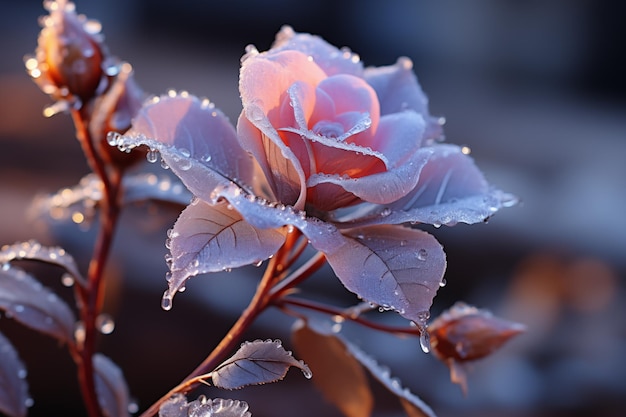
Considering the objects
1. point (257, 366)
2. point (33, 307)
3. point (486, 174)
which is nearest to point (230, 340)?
point (257, 366)

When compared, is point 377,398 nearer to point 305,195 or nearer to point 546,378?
point 305,195

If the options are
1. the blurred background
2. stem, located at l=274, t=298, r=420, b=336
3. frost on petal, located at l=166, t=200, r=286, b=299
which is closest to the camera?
frost on petal, located at l=166, t=200, r=286, b=299

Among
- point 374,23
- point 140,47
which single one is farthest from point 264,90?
point 374,23

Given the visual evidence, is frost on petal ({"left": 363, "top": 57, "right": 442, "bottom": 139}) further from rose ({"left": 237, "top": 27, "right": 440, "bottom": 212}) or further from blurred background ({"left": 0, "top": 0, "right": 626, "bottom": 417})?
blurred background ({"left": 0, "top": 0, "right": 626, "bottom": 417})

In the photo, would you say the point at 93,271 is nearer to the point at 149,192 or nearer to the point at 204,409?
the point at 149,192

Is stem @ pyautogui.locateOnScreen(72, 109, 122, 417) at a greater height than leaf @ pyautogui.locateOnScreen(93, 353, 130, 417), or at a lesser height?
greater

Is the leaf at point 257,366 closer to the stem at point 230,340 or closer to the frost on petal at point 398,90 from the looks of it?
the stem at point 230,340

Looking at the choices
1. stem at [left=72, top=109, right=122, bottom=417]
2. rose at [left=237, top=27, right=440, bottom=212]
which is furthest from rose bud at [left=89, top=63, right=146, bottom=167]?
rose at [left=237, top=27, right=440, bottom=212]
